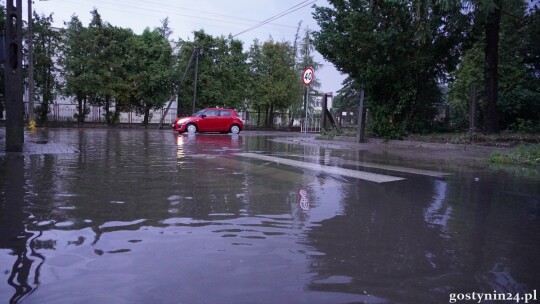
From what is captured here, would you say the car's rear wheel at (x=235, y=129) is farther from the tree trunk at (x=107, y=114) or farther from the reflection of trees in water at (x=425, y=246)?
the reflection of trees in water at (x=425, y=246)

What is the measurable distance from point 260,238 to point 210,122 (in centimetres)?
2295

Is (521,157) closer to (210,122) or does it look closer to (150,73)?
(210,122)

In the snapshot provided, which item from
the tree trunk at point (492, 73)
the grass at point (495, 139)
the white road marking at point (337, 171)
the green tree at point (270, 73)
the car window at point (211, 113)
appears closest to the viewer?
the white road marking at point (337, 171)

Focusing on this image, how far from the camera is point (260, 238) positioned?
4.68 metres

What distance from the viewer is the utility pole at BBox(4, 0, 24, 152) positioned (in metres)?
11.3

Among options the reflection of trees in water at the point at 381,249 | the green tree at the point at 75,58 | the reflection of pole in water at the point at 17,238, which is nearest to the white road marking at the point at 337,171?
the reflection of trees in water at the point at 381,249

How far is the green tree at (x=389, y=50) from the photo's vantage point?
16.9 meters

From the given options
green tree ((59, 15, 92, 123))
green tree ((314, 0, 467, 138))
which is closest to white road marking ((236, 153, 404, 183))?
green tree ((314, 0, 467, 138))

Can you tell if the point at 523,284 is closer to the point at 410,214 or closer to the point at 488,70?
the point at 410,214

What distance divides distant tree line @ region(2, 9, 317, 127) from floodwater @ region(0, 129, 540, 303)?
85.3 feet

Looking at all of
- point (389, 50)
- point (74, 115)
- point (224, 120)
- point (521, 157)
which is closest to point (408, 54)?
point (389, 50)

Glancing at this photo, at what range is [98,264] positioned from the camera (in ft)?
12.5

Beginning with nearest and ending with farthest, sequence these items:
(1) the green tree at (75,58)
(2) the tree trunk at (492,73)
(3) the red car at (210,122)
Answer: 1. (2) the tree trunk at (492,73)
2. (3) the red car at (210,122)
3. (1) the green tree at (75,58)

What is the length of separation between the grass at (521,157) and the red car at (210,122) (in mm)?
17503
